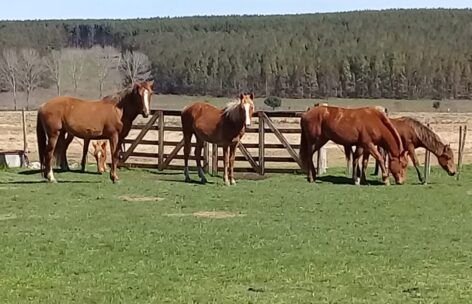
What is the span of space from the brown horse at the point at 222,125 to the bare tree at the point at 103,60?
76.0 m

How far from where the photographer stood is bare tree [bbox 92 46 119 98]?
98.9 meters

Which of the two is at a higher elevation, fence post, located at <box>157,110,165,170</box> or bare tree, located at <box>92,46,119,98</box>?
fence post, located at <box>157,110,165,170</box>

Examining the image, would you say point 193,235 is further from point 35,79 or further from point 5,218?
point 35,79

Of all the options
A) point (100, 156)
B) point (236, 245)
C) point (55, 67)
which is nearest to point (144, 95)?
point (100, 156)

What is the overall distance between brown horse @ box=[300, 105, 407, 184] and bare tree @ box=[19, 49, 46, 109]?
76.1 m

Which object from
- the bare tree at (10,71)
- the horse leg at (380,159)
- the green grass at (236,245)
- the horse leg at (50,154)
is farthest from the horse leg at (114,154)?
the bare tree at (10,71)

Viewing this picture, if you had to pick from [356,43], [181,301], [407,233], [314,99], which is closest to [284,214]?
[407,233]

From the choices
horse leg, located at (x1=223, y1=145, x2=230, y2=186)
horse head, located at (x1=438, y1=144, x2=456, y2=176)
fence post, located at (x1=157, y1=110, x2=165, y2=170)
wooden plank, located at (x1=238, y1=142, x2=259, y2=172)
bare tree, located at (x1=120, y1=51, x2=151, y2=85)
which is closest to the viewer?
horse leg, located at (x1=223, y1=145, x2=230, y2=186)

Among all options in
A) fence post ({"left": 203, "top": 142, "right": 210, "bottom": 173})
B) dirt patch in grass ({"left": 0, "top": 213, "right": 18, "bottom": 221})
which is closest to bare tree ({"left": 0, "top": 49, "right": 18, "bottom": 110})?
fence post ({"left": 203, "top": 142, "right": 210, "bottom": 173})

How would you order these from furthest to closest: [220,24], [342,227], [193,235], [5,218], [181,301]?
[220,24], [5,218], [342,227], [193,235], [181,301]


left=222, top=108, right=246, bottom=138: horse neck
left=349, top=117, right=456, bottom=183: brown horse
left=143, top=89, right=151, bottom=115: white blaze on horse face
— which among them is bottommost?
left=349, top=117, right=456, bottom=183: brown horse

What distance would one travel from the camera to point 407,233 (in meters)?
10.2

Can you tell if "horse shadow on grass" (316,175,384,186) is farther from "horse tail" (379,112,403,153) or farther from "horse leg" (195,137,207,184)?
"horse leg" (195,137,207,184)

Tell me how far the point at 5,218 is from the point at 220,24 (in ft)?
420
